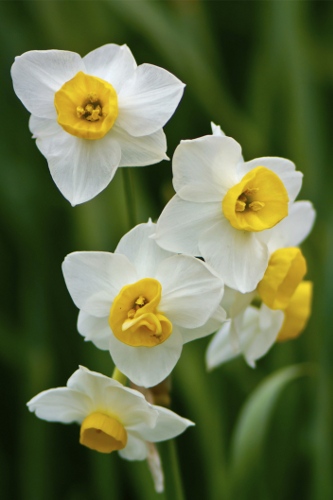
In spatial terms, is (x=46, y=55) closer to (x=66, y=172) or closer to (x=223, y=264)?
(x=66, y=172)

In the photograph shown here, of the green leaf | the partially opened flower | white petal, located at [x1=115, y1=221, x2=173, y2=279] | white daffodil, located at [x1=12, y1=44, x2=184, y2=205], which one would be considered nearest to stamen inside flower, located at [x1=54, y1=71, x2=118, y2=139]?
white daffodil, located at [x1=12, y1=44, x2=184, y2=205]

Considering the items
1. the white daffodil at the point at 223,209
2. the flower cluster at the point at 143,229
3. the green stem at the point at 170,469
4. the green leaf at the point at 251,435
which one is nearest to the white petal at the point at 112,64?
the flower cluster at the point at 143,229

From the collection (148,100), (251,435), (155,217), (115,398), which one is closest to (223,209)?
(148,100)

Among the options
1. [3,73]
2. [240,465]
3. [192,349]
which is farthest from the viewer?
[3,73]

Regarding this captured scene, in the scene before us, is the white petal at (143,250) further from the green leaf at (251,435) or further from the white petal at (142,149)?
the green leaf at (251,435)

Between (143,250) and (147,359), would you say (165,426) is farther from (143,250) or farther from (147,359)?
(143,250)

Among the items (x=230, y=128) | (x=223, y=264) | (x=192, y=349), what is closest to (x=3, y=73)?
(x=230, y=128)

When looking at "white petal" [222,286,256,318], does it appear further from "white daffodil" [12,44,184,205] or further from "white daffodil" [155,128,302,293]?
"white daffodil" [12,44,184,205]
